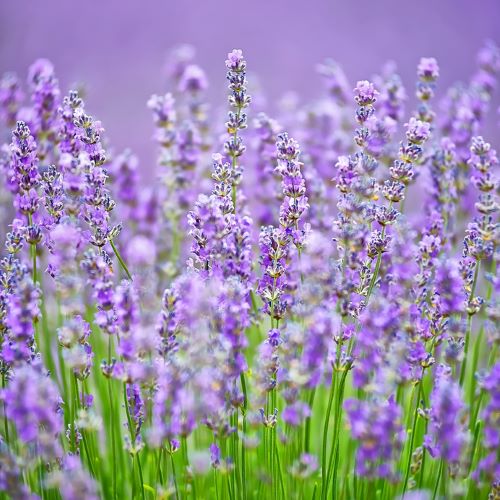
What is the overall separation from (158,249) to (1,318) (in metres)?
0.89

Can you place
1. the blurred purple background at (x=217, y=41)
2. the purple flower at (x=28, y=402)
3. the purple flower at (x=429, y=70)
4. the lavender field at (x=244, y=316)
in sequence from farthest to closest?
the blurred purple background at (x=217, y=41), the purple flower at (x=429, y=70), the lavender field at (x=244, y=316), the purple flower at (x=28, y=402)

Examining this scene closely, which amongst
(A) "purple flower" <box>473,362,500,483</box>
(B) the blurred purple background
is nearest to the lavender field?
(A) "purple flower" <box>473,362,500,483</box>

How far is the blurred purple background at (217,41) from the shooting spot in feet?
21.5

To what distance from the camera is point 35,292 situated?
1.41 m

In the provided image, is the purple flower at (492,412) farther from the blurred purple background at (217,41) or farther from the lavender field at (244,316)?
the blurred purple background at (217,41)

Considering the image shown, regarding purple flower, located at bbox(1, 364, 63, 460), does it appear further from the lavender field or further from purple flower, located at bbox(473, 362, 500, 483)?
purple flower, located at bbox(473, 362, 500, 483)

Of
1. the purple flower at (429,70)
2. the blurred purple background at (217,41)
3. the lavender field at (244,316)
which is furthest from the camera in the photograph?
the blurred purple background at (217,41)

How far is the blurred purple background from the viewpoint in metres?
6.55

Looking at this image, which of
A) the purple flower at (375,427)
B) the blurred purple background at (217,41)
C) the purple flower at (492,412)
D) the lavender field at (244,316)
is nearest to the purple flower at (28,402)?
the lavender field at (244,316)

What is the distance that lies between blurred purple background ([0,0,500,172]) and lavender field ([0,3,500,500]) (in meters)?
4.32

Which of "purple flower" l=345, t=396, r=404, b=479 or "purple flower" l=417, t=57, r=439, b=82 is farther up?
"purple flower" l=417, t=57, r=439, b=82

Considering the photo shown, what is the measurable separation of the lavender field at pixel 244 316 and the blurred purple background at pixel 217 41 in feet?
14.2

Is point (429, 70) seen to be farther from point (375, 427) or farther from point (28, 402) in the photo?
point (28, 402)

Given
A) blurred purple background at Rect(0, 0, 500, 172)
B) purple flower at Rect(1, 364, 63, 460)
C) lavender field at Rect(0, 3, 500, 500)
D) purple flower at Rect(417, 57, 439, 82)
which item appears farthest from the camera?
blurred purple background at Rect(0, 0, 500, 172)
